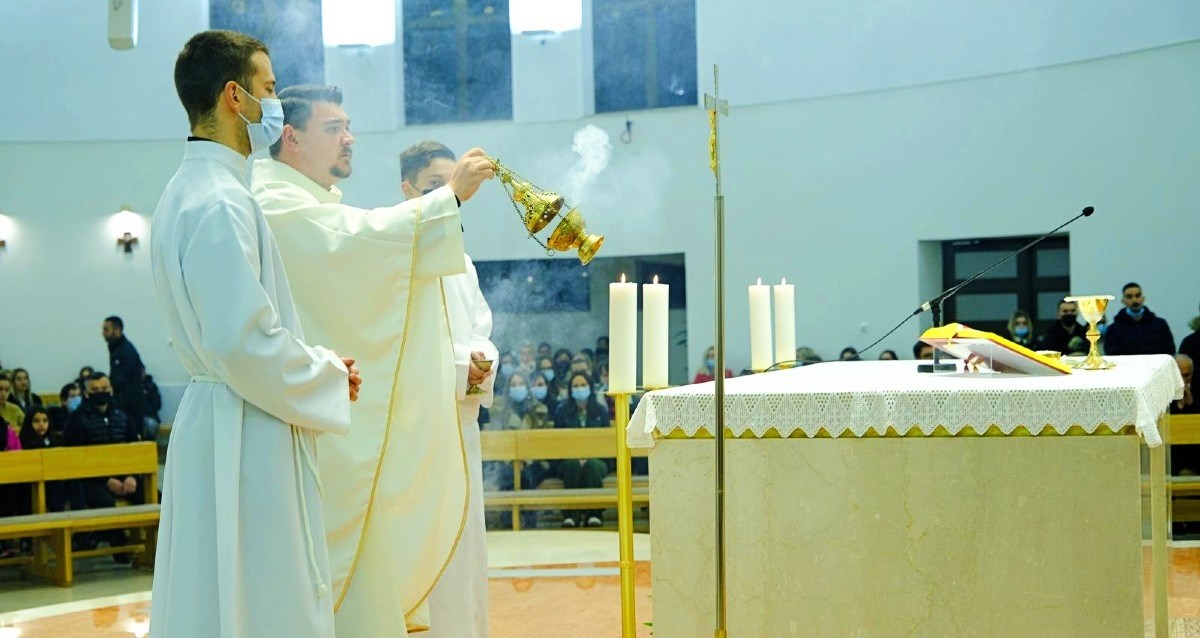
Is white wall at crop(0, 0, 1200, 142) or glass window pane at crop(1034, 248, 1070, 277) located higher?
white wall at crop(0, 0, 1200, 142)

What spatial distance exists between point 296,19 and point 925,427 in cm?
704

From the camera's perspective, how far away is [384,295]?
3.12m

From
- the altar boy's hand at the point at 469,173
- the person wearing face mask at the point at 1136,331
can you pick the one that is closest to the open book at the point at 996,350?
the altar boy's hand at the point at 469,173

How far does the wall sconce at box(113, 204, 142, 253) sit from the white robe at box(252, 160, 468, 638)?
709 cm

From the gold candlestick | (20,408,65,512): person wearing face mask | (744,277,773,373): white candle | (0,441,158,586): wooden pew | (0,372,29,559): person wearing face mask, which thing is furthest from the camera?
(20,408,65,512): person wearing face mask

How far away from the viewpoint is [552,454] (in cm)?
814

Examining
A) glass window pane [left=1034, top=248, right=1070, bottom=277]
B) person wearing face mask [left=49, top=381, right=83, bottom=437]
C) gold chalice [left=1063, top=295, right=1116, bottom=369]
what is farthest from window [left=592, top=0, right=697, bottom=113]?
gold chalice [left=1063, top=295, right=1116, bottom=369]

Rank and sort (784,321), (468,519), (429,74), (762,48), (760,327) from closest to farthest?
(468,519) < (760,327) < (784,321) < (429,74) < (762,48)

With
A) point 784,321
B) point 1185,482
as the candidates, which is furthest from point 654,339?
point 1185,482

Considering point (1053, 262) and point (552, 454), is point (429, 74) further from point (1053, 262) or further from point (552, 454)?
point (1053, 262)

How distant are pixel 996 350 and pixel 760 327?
90cm

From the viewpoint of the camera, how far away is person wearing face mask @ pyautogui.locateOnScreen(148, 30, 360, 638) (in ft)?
7.91

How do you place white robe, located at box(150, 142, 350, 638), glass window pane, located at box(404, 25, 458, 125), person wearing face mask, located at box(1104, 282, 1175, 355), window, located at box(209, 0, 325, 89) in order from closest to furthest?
1. white robe, located at box(150, 142, 350, 638)
2. person wearing face mask, located at box(1104, 282, 1175, 355)
3. window, located at box(209, 0, 325, 89)
4. glass window pane, located at box(404, 25, 458, 125)

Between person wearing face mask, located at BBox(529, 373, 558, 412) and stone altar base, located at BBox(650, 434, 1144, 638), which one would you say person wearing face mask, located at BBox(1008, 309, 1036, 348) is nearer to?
person wearing face mask, located at BBox(529, 373, 558, 412)
